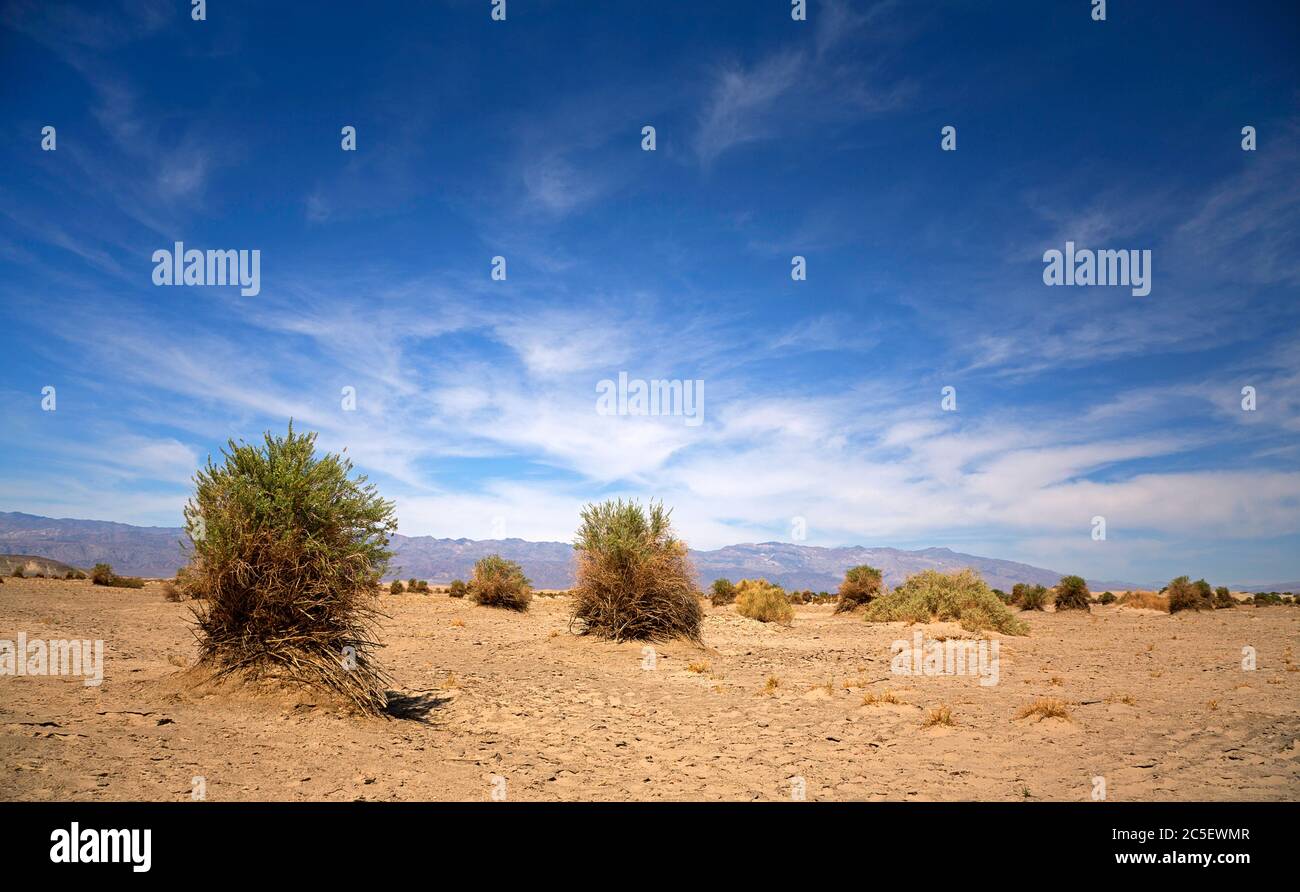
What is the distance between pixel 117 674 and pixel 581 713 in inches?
272

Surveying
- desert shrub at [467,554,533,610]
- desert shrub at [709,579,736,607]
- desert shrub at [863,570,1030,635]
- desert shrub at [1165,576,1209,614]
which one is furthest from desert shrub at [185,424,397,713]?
desert shrub at [1165,576,1209,614]

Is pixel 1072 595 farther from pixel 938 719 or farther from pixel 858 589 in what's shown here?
pixel 938 719

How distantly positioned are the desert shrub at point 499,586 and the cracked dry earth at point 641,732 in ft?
38.5

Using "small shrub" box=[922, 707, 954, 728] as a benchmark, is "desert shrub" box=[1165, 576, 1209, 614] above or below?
below

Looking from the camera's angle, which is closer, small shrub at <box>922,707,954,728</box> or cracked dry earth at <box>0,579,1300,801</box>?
cracked dry earth at <box>0,579,1300,801</box>

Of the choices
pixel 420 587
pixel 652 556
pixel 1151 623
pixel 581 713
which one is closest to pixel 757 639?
pixel 652 556

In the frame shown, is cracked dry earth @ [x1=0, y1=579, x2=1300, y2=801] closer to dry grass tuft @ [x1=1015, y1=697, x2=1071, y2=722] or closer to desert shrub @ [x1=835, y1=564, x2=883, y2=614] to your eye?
dry grass tuft @ [x1=1015, y1=697, x2=1071, y2=722]

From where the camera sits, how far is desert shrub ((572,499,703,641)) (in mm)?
17219

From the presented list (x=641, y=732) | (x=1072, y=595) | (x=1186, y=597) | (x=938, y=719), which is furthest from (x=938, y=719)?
(x=1186, y=597)

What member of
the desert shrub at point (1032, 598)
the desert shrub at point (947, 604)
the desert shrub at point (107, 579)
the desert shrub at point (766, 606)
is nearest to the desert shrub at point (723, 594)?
the desert shrub at point (766, 606)

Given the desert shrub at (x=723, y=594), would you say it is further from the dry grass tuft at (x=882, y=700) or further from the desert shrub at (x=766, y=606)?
the dry grass tuft at (x=882, y=700)

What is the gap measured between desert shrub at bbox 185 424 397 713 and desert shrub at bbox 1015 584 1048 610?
123ft

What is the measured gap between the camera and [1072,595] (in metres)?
34.2

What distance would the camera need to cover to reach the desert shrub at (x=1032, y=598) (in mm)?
35688
